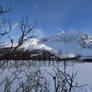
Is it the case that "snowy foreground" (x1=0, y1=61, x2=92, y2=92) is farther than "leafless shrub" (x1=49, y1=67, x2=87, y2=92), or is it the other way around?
"snowy foreground" (x1=0, y1=61, x2=92, y2=92)

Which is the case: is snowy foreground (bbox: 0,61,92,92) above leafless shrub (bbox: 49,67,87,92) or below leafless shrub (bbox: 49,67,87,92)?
below

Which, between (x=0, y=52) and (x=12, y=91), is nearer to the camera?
(x=0, y=52)

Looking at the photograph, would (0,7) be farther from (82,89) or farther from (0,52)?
(82,89)

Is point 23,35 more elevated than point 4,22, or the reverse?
point 4,22

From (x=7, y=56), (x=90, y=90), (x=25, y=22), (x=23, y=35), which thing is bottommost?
(x=90, y=90)

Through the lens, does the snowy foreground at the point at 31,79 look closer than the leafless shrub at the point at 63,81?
No

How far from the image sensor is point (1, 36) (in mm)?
1674

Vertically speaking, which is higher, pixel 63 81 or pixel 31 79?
pixel 63 81

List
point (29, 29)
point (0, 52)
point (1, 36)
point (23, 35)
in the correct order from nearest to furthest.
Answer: point (23, 35)
point (29, 29)
point (1, 36)
point (0, 52)

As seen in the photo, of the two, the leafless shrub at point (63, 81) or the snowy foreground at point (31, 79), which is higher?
the leafless shrub at point (63, 81)

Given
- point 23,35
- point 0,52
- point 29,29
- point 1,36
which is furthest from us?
point 0,52

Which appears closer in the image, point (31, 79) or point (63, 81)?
point (63, 81)

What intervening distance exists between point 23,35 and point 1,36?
1.35ft

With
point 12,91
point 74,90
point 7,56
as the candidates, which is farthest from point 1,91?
point 7,56
